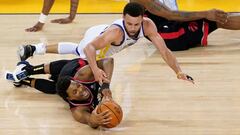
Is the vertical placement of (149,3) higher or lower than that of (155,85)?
higher

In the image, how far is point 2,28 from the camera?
19.7ft

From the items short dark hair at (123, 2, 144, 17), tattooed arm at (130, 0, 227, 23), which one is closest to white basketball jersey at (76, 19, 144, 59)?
short dark hair at (123, 2, 144, 17)

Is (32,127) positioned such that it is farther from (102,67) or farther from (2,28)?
(2,28)

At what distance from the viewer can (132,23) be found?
3395 mm

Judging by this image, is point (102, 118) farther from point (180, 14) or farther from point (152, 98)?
point (180, 14)

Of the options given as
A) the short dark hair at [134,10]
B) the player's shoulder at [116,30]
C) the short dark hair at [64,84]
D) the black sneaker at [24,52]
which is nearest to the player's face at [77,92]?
the short dark hair at [64,84]

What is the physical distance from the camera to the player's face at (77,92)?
339 centimetres

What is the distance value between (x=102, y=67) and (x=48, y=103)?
1.59ft

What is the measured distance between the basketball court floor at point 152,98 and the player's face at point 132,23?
1.90 feet

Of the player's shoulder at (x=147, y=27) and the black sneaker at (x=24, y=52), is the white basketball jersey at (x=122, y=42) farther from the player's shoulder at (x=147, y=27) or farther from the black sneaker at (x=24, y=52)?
the black sneaker at (x=24, y=52)

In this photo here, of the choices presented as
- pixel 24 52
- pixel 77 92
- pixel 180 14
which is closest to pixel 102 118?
pixel 77 92

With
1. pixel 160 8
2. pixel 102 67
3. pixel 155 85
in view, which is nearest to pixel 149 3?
pixel 160 8

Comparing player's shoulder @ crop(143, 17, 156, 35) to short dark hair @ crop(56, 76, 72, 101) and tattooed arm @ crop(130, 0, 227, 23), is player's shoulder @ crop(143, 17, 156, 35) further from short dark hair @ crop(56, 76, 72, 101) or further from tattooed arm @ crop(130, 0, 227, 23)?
tattooed arm @ crop(130, 0, 227, 23)

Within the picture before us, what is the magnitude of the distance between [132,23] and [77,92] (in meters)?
0.57
